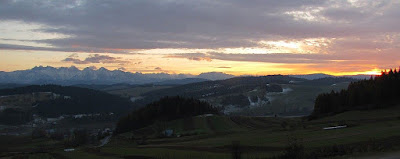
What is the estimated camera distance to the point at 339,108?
11256cm

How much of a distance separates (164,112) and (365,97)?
9176cm

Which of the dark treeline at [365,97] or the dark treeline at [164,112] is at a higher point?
the dark treeline at [365,97]

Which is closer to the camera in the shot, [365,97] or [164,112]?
[365,97]

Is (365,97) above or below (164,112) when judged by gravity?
above

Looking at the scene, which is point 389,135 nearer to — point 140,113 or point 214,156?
point 214,156

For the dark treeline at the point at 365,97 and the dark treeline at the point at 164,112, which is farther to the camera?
the dark treeline at the point at 164,112

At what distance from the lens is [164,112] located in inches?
6713

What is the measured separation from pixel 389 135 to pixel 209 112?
432 ft

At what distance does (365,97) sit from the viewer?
111 meters

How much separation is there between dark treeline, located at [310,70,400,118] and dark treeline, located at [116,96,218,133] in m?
64.0

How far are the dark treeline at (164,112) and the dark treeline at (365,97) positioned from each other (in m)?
64.0

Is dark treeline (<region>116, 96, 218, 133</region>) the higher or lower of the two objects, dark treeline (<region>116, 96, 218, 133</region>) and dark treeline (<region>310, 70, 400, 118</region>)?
the lower

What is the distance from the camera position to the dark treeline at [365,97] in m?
103

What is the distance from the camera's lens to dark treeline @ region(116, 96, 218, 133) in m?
166
